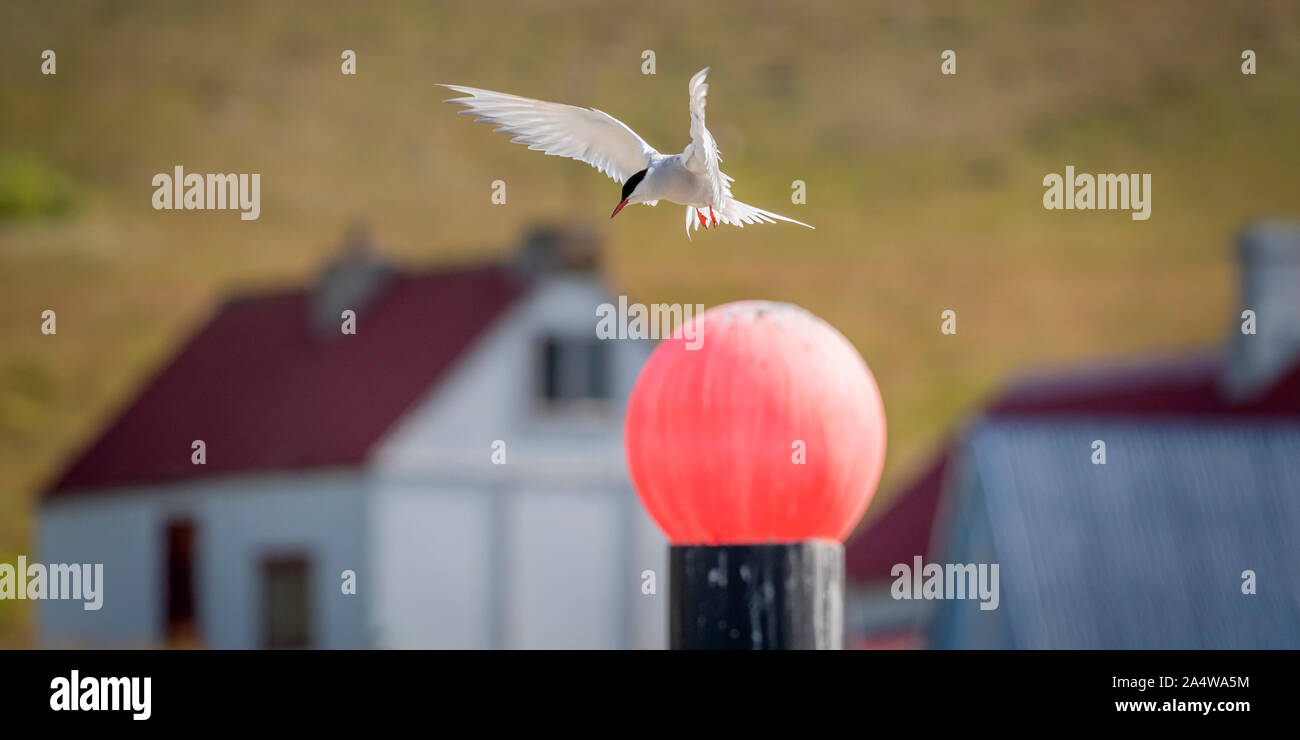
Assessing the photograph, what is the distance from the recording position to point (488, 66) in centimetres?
16550

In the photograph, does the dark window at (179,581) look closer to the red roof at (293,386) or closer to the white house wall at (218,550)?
the white house wall at (218,550)

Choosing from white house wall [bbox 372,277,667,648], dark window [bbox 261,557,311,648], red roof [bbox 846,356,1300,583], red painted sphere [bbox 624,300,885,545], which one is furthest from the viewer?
red roof [bbox 846,356,1300,583]

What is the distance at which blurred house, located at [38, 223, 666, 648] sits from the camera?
1620 inches

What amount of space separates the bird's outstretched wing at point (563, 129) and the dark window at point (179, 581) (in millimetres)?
33113

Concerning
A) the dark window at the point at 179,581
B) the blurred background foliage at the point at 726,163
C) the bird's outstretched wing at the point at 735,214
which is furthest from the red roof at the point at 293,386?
the blurred background foliage at the point at 726,163

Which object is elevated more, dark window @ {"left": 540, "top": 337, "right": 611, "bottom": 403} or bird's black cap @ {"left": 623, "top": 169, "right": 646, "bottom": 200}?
dark window @ {"left": 540, "top": 337, "right": 611, "bottom": 403}

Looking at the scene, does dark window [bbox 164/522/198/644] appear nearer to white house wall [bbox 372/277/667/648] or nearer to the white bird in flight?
white house wall [bbox 372/277/667/648]

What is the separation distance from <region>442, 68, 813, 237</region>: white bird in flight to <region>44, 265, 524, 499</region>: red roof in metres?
29.9

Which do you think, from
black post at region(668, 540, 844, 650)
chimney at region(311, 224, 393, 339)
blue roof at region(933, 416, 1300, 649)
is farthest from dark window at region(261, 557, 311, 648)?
black post at region(668, 540, 844, 650)

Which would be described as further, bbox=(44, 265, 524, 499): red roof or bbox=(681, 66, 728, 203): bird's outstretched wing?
bbox=(44, 265, 524, 499): red roof
